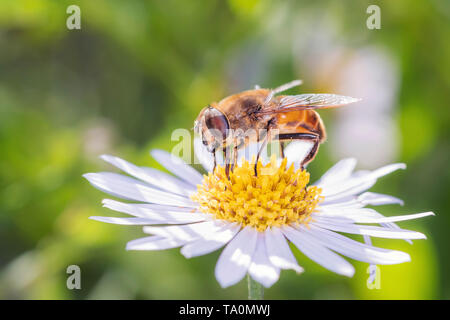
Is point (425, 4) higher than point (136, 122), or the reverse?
point (425, 4)

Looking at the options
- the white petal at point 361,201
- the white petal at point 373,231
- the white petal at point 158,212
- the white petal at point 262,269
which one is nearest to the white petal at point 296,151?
the white petal at point 361,201

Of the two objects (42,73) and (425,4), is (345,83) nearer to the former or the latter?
(425,4)

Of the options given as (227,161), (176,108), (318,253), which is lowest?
(318,253)

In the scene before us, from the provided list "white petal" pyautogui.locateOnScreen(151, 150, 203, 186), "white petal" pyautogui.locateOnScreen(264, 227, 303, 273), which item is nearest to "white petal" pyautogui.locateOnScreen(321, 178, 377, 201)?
"white petal" pyautogui.locateOnScreen(264, 227, 303, 273)

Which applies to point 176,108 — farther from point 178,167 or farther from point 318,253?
point 318,253

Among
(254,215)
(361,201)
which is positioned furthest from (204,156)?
(361,201)
